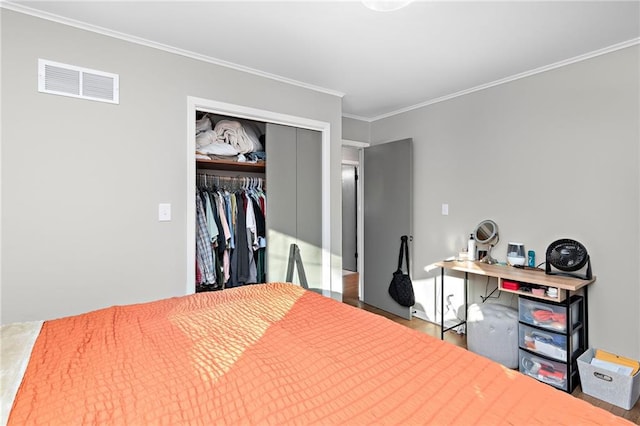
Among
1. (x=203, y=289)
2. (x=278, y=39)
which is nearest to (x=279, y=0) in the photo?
(x=278, y=39)

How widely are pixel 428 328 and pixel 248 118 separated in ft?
9.04

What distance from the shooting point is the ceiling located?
184 cm

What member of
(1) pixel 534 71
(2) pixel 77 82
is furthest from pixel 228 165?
(1) pixel 534 71

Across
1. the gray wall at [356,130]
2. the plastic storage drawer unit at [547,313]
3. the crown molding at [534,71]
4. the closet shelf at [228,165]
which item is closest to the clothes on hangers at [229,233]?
the closet shelf at [228,165]

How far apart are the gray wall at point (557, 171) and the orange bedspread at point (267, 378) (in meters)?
1.95

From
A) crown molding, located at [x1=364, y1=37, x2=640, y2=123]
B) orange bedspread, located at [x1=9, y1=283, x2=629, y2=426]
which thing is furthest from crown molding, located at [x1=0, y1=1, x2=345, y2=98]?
orange bedspread, located at [x1=9, y1=283, x2=629, y2=426]

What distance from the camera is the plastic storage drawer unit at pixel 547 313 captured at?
7.55ft

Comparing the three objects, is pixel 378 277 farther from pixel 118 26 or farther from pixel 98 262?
pixel 118 26

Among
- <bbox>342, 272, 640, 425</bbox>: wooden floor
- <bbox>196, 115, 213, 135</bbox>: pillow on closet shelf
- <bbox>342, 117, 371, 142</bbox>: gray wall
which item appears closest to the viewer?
<bbox>342, 272, 640, 425</bbox>: wooden floor

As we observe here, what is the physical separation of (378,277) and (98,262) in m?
2.89

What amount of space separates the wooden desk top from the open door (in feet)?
2.85

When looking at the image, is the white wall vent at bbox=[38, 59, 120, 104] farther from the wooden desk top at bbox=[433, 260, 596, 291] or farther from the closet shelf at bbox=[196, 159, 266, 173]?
the wooden desk top at bbox=[433, 260, 596, 291]

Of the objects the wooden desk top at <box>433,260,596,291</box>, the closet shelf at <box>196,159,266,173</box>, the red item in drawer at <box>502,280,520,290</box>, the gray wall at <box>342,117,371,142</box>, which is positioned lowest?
the red item in drawer at <box>502,280,520,290</box>

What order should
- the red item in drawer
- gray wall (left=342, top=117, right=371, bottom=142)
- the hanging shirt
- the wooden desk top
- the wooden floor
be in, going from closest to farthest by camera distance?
the wooden floor < the wooden desk top < the red item in drawer < the hanging shirt < gray wall (left=342, top=117, right=371, bottom=142)
